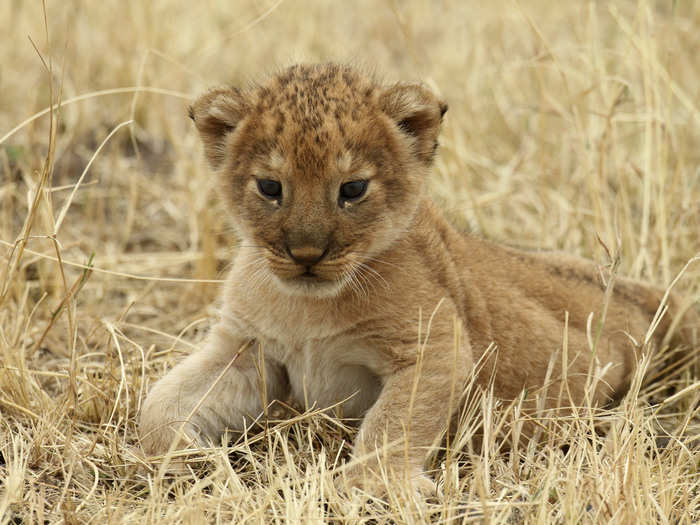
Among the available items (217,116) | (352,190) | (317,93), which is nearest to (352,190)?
(352,190)

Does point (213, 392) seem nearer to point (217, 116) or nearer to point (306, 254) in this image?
point (306, 254)

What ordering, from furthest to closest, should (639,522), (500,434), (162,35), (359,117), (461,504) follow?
1. (162,35)
2. (500,434)
3. (359,117)
4. (461,504)
5. (639,522)

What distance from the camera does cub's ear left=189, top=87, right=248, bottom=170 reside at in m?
4.38

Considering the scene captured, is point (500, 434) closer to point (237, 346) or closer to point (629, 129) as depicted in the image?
point (237, 346)

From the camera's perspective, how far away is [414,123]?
446cm

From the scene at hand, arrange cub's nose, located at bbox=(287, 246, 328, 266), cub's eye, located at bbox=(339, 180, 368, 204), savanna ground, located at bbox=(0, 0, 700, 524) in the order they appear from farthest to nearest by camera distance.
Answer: cub's eye, located at bbox=(339, 180, 368, 204), cub's nose, located at bbox=(287, 246, 328, 266), savanna ground, located at bbox=(0, 0, 700, 524)

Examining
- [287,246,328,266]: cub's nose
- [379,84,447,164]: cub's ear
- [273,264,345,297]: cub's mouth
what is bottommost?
[273,264,345,297]: cub's mouth

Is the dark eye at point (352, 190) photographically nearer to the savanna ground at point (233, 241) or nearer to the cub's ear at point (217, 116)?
the cub's ear at point (217, 116)

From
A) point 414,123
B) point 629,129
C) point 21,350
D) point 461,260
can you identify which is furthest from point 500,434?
point 629,129

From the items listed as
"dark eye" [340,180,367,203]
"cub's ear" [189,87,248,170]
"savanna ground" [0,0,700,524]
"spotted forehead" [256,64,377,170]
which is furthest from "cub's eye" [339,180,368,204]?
"savanna ground" [0,0,700,524]

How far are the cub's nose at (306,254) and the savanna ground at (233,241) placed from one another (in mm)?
792

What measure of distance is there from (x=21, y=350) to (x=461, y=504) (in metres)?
2.41

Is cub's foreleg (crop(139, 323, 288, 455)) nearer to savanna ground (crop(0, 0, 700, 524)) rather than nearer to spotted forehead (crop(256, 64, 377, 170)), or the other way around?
savanna ground (crop(0, 0, 700, 524))

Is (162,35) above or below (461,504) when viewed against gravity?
above
